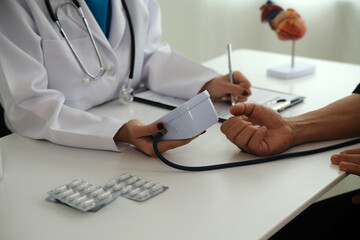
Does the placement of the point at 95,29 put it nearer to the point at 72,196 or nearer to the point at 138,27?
→ the point at 138,27

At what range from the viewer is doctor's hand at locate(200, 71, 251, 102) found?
133 centimetres

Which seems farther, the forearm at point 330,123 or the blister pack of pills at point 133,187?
the forearm at point 330,123

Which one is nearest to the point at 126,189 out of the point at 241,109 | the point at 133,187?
the point at 133,187

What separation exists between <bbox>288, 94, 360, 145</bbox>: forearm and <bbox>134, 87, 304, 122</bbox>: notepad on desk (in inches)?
5.6

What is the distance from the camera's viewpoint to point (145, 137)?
1073mm

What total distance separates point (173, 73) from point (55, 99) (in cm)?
44

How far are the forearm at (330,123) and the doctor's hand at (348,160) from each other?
10 centimetres

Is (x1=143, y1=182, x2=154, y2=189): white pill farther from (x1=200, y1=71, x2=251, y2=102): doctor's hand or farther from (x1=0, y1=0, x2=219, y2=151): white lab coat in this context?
(x1=200, y1=71, x2=251, y2=102): doctor's hand

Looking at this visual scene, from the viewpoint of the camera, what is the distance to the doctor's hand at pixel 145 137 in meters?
1.03

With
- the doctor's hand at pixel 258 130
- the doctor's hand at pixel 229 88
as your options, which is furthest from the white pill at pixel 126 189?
the doctor's hand at pixel 229 88

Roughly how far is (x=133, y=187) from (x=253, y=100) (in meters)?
0.56

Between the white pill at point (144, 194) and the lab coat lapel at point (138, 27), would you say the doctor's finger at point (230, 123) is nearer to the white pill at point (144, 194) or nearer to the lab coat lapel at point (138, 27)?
the white pill at point (144, 194)

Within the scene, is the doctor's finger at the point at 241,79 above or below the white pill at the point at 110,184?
above

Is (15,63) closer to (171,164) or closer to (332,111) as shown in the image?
(171,164)
